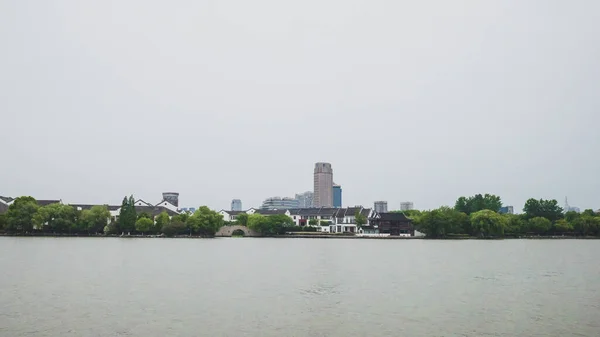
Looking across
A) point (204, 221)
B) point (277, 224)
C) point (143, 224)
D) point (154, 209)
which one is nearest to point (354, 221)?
point (277, 224)

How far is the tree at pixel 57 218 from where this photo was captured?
285 feet

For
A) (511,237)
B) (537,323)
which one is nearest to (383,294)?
(537,323)

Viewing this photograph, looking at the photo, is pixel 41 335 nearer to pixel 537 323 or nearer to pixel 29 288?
pixel 29 288

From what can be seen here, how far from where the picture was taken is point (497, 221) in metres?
87.8

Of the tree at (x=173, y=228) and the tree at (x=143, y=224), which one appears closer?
the tree at (x=143, y=224)

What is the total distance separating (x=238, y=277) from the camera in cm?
2948

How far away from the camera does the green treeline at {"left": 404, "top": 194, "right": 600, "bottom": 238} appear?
8875 cm

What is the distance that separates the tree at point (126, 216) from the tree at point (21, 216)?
1432cm

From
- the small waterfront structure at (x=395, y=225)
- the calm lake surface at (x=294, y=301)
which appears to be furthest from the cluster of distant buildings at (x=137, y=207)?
the calm lake surface at (x=294, y=301)

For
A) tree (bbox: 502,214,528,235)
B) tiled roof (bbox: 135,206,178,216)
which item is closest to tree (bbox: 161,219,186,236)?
tiled roof (bbox: 135,206,178,216)

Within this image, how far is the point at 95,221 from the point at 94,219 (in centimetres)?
43

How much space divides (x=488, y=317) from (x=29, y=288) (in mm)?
20529

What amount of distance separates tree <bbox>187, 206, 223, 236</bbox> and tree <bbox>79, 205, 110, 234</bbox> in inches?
597

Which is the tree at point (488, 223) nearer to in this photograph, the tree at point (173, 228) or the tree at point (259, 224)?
the tree at point (259, 224)
